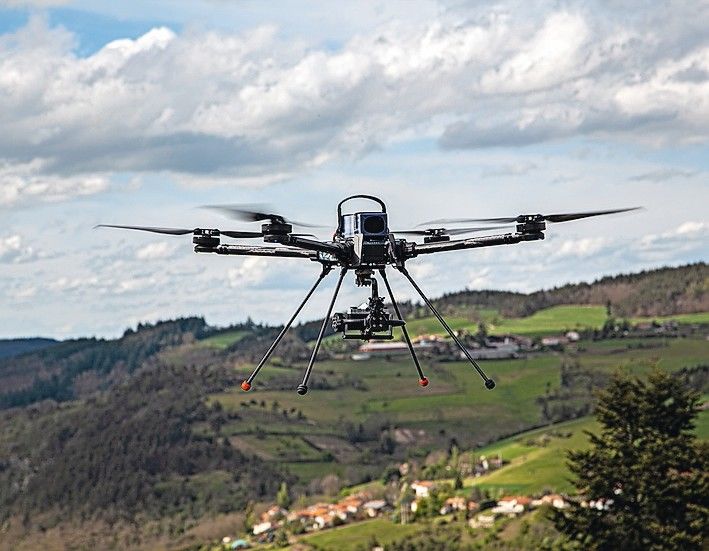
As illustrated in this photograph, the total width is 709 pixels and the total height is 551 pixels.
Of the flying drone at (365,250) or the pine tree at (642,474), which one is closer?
the flying drone at (365,250)

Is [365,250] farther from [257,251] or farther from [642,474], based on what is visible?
[642,474]

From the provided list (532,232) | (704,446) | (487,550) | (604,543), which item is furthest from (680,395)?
(487,550)

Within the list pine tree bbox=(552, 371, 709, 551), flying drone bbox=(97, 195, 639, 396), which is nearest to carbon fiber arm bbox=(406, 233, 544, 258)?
flying drone bbox=(97, 195, 639, 396)

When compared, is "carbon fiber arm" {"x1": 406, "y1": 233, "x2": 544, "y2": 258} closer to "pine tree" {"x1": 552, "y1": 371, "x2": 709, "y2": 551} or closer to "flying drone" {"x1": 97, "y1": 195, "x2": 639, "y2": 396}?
"flying drone" {"x1": 97, "y1": 195, "x2": 639, "y2": 396}

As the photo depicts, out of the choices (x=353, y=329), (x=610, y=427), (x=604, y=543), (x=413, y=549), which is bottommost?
(x=413, y=549)

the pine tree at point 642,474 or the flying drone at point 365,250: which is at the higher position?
the flying drone at point 365,250

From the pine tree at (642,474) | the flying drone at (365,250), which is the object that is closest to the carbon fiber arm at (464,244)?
the flying drone at (365,250)

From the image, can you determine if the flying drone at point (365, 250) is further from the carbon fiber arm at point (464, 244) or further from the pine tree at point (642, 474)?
A: the pine tree at point (642, 474)

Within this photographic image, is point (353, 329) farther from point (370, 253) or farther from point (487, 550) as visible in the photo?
point (487, 550)
